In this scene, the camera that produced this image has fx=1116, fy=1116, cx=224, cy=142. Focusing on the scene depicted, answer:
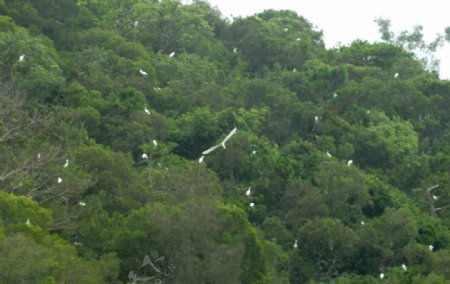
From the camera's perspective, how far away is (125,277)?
1903 centimetres

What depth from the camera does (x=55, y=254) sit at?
1752cm

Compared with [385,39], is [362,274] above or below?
below

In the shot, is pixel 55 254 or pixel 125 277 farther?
pixel 125 277

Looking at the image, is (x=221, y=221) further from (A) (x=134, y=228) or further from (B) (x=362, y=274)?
(B) (x=362, y=274)

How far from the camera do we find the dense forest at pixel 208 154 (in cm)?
1884

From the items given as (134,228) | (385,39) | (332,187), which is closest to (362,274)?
(332,187)

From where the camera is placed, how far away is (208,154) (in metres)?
29.0

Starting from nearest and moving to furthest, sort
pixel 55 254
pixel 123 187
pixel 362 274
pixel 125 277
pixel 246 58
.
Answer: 1. pixel 55 254
2. pixel 125 277
3. pixel 123 187
4. pixel 362 274
5. pixel 246 58

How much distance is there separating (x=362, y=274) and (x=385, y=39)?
2588 cm

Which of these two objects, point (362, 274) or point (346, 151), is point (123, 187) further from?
point (346, 151)

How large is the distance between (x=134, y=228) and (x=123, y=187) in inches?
141

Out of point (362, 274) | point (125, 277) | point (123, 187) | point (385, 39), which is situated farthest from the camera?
point (385, 39)

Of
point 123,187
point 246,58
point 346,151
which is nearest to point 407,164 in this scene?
point 346,151

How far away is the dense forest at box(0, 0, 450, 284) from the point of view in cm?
1884
